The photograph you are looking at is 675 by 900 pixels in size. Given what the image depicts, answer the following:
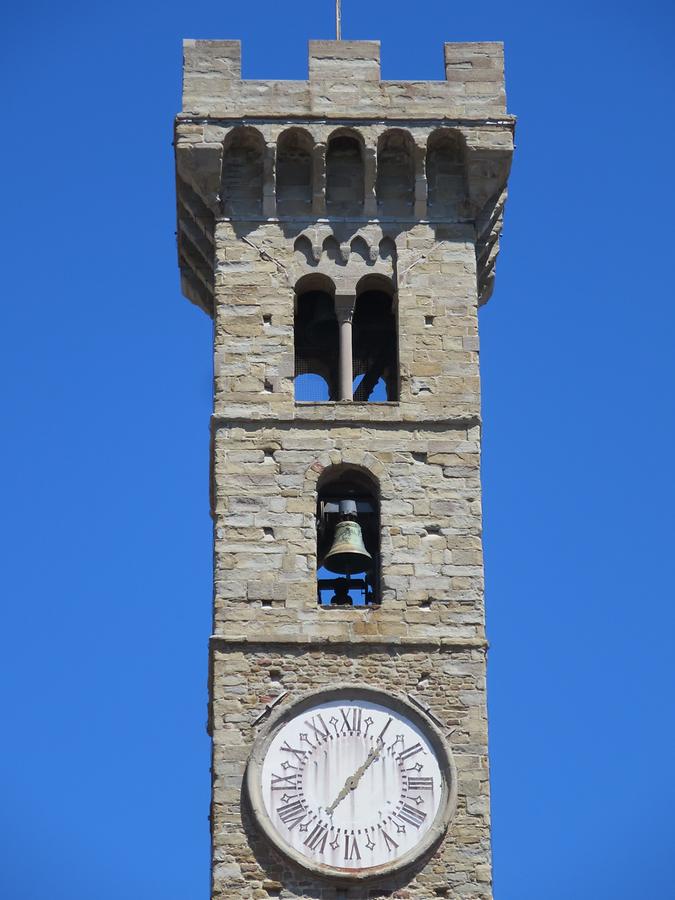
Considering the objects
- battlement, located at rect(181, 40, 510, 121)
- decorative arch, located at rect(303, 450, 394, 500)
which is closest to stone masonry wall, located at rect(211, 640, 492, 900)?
decorative arch, located at rect(303, 450, 394, 500)

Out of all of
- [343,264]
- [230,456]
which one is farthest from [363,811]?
[343,264]

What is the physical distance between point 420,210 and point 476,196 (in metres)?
0.76

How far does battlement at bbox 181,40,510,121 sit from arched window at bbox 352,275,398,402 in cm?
245

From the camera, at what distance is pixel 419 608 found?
40125 millimetres

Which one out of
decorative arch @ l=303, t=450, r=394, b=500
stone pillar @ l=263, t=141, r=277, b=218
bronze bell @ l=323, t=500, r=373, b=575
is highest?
stone pillar @ l=263, t=141, r=277, b=218

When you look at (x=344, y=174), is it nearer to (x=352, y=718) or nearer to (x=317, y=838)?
(x=352, y=718)

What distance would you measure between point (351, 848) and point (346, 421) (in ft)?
18.7

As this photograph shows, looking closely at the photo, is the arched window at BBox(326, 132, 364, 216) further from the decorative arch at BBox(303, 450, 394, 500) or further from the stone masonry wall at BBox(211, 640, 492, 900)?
the stone masonry wall at BBox(211, 640, 492, 900)

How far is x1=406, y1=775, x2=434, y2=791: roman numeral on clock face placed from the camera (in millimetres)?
38938

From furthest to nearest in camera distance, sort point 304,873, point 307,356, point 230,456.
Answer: point 307,356, point 230,456, point 304,873

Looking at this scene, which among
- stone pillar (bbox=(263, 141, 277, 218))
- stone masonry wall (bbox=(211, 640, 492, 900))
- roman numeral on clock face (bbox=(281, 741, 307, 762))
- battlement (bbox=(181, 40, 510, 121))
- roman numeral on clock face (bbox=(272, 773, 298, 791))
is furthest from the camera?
battlement (bbox=(181, 40, 510, 121))

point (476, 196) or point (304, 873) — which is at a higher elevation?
point (476, 196)

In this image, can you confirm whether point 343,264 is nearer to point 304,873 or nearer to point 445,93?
point 445,93

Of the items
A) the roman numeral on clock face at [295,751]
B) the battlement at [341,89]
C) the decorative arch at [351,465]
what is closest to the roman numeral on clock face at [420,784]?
the roman numeral on clock face at [295,751]
